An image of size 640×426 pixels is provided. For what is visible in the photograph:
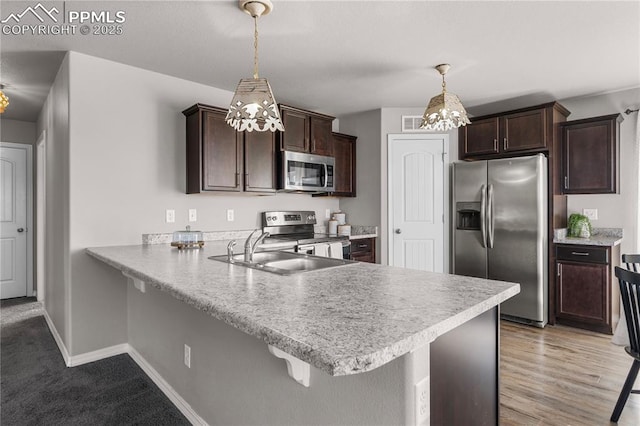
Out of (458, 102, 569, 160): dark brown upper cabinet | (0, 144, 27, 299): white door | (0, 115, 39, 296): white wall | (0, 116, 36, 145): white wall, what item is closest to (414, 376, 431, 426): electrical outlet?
(458, 102, 569, 160): dark brown upper cabinet

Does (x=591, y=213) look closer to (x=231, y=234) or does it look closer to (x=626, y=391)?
(x=626, y=391)

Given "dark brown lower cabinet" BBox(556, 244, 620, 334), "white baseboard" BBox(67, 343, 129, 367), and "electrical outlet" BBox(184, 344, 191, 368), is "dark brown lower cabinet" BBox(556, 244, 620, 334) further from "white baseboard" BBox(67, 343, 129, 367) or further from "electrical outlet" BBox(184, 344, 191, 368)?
"white baseboard" BBox(67, 343, 129, 367)

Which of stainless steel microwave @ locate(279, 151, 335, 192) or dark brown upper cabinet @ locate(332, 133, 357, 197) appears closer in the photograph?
stainless steel microwave @ locate(279, 151, 335, 192)

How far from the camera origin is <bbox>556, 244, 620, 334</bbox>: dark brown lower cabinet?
344 centimetres

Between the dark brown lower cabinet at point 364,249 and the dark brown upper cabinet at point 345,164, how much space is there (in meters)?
0.65

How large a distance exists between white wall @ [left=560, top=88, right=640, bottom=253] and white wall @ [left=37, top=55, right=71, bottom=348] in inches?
196

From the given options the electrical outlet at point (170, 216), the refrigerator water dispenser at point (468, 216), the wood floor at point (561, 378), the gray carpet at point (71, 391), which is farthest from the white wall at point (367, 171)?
the gray carpet at point (71, 391)

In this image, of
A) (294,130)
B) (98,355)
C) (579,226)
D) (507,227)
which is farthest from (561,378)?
(98,355)

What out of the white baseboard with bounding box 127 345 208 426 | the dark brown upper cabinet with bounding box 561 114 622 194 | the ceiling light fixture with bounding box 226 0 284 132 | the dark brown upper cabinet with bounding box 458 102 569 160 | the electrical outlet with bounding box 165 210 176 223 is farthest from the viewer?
the dark brown upper cabinet with bounding box 458 102 569 160

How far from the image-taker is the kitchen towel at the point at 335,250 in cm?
386

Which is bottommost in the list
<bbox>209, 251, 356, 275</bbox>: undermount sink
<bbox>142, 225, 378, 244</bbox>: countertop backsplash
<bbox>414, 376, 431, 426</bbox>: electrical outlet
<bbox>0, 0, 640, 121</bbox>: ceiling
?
<bbox>414, 376, 431, 426</bbox>: electrical outlet

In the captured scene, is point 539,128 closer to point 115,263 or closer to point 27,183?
point 115,263

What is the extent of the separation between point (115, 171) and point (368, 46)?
86.9 inches

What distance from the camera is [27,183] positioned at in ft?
15.8
